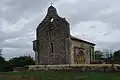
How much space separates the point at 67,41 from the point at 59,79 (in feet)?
80.5

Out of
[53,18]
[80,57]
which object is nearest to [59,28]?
[53,18]

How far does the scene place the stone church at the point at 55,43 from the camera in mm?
42219

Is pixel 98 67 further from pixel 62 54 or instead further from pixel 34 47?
pixel 34 47

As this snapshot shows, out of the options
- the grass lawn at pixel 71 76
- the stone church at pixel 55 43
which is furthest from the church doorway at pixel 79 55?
the grass lawn at pixel 71 76

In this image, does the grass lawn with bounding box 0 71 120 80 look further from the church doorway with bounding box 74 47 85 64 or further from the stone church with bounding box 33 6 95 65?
the church doorway with bounding box 74 47 85 64

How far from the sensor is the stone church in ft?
139

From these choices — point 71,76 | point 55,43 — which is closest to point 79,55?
point 55,43

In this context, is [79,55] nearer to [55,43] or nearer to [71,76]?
[55,43]

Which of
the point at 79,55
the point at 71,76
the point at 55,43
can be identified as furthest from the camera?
the point at 79,55

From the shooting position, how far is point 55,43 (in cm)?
4372

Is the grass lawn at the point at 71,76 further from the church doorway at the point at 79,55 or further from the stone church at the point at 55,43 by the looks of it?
the church doorway at the point at 79,55

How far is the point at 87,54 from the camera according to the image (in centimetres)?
4988

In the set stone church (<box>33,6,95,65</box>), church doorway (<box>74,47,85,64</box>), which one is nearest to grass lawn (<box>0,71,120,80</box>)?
→ stone church (<box>33,6,95,65</box>)

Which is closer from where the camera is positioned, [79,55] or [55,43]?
[55,43]
